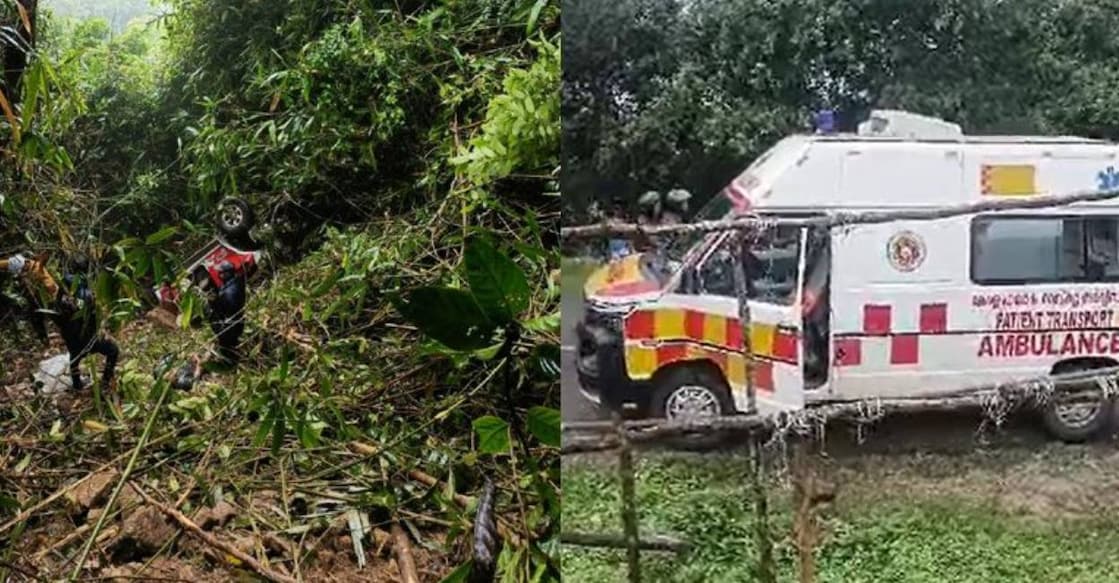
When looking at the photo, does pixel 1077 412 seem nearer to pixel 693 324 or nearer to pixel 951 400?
pixel 951 400

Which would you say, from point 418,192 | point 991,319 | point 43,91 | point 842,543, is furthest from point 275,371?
point 991,319

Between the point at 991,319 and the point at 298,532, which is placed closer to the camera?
the point at 991,319

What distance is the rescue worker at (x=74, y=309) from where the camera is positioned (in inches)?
50.4

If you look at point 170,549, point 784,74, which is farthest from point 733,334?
point 170,549

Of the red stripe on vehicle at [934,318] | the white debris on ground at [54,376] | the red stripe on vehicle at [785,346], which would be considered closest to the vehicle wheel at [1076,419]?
the red stripe on vehicle at [934,318]

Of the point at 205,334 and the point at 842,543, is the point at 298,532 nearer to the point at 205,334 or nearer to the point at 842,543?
the point at 205,334

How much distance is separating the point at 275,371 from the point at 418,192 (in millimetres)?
265

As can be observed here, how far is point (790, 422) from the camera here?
101cm

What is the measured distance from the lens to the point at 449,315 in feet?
3.45

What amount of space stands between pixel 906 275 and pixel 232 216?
2.44 ft

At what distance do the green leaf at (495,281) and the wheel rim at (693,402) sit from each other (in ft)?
0.56

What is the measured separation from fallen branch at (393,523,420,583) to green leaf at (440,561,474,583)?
0.07 metres

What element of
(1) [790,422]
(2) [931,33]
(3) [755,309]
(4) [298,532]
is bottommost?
(4) [298,532]

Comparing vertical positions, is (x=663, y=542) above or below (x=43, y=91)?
below
